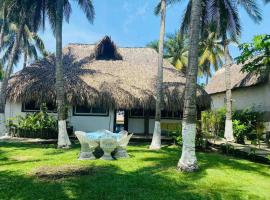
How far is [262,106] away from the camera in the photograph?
17.5 m

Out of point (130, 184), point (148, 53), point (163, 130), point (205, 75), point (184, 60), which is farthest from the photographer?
point (205, 75)

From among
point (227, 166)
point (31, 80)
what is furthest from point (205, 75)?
point (227, 166)

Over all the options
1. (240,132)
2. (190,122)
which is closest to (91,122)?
(240,132)

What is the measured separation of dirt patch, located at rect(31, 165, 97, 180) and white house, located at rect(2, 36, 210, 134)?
740 centimetres

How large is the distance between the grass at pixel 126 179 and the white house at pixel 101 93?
5758mm

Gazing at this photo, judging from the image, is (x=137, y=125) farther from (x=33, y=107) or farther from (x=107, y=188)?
(x=107, y=188)

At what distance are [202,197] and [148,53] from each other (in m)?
16.3

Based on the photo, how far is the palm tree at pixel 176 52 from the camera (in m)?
32.9

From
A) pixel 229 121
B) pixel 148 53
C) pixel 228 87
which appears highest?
pixel 148 53

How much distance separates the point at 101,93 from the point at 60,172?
8247 millimetres

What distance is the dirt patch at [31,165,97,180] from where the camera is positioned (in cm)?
717

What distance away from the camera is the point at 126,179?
279 inches

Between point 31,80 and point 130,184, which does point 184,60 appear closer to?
point 31,80

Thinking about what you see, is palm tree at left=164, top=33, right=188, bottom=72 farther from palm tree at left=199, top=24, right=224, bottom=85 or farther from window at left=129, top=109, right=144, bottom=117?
window at left=129, top=109, right=144, bottom=117
